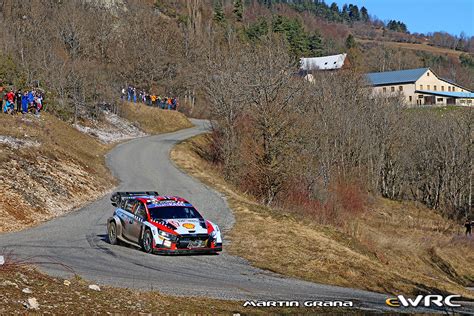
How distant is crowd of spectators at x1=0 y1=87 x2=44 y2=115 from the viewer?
39.1 metres

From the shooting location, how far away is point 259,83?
3859 centimetres

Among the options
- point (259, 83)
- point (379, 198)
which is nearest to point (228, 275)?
point (259, 83)

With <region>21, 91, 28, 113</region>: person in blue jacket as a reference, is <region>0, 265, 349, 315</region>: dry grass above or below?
below

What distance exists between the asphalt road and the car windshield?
4.27 ft

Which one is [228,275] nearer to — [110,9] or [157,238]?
[157,238]

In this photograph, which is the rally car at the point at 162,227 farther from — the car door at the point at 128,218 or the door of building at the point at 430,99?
the door of building at the point at 430,99

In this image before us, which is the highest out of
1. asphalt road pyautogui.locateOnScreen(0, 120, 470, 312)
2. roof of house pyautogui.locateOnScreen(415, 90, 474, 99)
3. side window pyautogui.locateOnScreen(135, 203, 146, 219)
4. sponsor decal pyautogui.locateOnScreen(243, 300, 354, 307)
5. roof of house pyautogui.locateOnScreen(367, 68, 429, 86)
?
roof of house pyautogui.locateOnScreen(367, 68, 429, 86)

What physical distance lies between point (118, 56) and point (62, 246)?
56783 millimetres

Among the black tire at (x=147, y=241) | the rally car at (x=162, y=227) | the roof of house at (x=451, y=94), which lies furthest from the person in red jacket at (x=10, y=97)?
the roof of house at (x=451, y=94)

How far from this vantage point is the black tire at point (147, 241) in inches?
734

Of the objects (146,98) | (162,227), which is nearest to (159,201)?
(162,227)

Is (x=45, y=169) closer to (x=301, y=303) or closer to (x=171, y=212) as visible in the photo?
(x=171, y=212)

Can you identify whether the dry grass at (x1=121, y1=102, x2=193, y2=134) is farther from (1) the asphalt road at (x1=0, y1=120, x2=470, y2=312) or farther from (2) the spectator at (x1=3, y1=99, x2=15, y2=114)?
(1) the asphalt road at (x1=0, y1=120, x2=470, y2=312)

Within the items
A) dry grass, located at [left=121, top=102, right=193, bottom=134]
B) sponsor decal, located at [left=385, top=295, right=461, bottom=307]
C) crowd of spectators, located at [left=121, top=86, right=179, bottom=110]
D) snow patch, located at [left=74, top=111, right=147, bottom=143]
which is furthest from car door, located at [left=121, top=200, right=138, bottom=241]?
crowd of spectators, located at [left=121, top=86, right=179, bottom=110]
